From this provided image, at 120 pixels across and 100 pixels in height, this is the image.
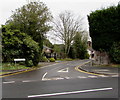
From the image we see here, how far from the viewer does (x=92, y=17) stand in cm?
2184

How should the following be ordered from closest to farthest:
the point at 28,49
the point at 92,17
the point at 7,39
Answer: the point at 7,39 < the point at 28,49 < the point at 92,17

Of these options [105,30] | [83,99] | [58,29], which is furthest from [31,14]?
[58,29]

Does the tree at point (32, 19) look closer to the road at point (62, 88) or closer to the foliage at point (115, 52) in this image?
the foliage at point (115, 52)

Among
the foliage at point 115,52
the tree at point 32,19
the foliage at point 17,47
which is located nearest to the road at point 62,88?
the foliage at point 17,47

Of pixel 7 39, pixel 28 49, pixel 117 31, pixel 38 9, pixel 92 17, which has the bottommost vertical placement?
pixel 28 49

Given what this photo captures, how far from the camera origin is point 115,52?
1933 cm

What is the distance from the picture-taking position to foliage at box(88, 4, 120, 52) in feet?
65.6

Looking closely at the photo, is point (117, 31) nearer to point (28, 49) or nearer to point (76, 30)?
point (28, 49)

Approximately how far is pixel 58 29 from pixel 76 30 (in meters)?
6.69

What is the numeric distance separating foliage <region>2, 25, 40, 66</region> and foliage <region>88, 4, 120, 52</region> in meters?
9.26

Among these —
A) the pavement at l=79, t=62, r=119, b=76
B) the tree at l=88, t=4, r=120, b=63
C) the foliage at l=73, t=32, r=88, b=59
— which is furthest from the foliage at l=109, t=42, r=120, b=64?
the foliage at l=73, t=32, r=88, b=59

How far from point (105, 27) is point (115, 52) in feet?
13.2

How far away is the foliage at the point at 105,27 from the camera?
1999 cm

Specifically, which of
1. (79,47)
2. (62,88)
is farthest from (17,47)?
(79,47)
